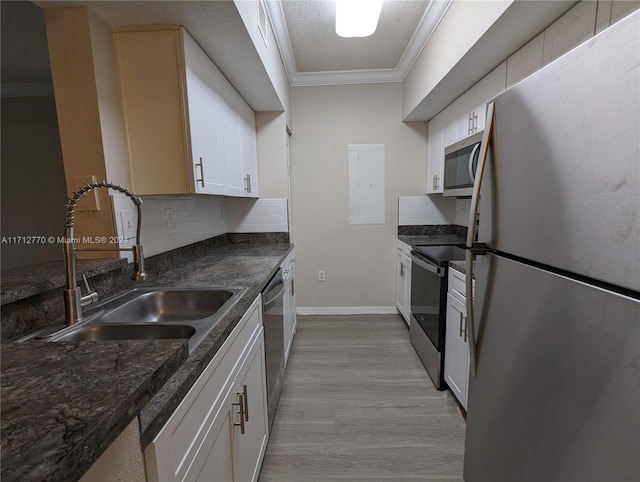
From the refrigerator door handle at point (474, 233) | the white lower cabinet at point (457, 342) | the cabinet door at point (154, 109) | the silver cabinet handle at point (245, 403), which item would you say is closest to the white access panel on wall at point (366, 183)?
the white lower cabinet at point (457, 342)

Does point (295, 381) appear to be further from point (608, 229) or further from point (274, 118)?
point (274, 118)

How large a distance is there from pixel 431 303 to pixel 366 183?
1.60 meters

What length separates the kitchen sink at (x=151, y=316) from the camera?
896 mm

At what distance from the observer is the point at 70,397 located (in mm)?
444

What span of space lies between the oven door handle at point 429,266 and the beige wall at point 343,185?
0.91 m

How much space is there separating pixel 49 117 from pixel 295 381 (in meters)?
Result: 2.49

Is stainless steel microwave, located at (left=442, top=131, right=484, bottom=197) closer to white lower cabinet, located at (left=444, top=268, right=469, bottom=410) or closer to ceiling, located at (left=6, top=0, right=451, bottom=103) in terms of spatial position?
white lower cabinet, located at (left=444, top=268, right=469, bottom=410)

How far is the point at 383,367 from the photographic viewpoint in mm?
2354

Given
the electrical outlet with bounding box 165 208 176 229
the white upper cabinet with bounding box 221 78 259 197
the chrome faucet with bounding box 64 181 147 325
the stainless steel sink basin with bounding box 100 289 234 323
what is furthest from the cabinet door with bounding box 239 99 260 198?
the chrome faucet with bounding box 64 181 147 325

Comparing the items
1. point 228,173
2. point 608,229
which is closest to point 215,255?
point 228,173

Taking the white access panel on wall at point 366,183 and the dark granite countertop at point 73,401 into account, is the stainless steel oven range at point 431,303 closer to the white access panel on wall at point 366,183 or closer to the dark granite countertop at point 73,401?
the white access panel on wall at point 366,183

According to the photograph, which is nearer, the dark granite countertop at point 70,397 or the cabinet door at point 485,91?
the dark granite countertop at point 70,397

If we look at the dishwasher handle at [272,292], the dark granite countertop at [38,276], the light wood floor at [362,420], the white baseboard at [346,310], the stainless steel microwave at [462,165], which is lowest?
the light wood floor at [362,420]

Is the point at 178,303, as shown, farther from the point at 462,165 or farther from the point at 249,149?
the point at 462,165
